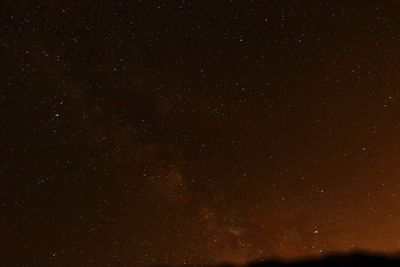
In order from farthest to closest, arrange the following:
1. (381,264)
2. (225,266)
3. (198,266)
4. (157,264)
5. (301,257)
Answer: (198,266) < (157,264) < (225,266) < (301,257) < (381,264)

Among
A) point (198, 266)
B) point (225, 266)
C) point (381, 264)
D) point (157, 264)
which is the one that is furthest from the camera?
point (198, 266)

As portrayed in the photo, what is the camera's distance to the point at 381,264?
3.02 metres

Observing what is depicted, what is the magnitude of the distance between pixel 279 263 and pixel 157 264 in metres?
0.93

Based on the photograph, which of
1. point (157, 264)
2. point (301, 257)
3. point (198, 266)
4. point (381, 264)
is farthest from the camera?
point (198, 266)

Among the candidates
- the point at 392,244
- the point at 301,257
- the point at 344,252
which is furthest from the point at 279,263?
the point at 392,244

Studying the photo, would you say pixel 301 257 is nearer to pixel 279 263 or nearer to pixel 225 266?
pixel 279 263

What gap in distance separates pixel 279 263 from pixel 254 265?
0.19 meters

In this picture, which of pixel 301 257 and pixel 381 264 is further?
pixel 301 257

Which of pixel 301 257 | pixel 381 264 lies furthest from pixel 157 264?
pixel 381 264

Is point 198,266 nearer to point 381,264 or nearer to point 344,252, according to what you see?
point 344,252

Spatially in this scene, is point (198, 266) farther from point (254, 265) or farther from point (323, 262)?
point (323, 262)

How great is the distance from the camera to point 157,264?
12.4 feet

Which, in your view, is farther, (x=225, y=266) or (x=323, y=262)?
(x=225, y=266)

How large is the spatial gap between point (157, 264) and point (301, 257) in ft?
3.24
